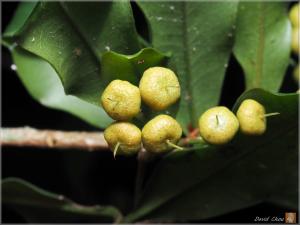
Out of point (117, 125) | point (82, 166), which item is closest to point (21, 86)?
point (82, 166)

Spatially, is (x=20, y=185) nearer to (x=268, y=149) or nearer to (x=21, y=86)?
(x=21, y=86)

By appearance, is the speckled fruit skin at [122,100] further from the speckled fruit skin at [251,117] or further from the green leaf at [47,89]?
the green leaf at [47,89]

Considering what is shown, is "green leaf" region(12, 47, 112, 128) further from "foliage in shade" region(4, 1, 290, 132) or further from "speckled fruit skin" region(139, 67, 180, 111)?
"speckled fruit skin" region(139, 67, 180, 111)

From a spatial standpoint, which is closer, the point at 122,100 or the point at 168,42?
the point at 122,100

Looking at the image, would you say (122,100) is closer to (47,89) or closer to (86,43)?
(86,43)

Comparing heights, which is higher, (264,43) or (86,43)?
(86,43)

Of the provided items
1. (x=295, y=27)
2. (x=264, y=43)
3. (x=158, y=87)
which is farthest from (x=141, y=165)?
(x=295, y=27)
